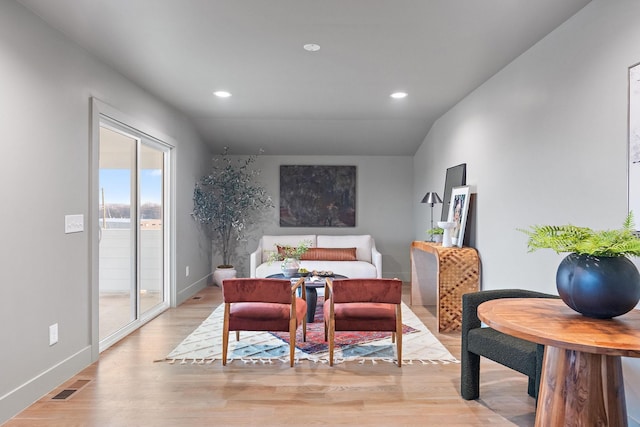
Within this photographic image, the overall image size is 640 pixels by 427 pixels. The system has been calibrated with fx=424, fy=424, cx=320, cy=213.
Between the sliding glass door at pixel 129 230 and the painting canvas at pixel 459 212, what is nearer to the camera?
the sliding glass door at pixel 129 230

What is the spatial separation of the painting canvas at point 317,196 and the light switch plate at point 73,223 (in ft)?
13.5

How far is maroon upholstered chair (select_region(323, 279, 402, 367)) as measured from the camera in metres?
3.22

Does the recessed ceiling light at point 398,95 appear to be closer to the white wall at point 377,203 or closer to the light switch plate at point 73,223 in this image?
the white wall at point 377,203

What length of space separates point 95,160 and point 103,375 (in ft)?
5.42

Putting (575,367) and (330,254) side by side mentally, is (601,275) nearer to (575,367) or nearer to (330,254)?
(575,367)

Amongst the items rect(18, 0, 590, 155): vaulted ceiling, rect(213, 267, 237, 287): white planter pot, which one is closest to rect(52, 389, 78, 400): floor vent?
rect(18, 0, 590, 155): vaulted ceiling

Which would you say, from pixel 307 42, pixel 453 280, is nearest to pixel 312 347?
pixel 453 280

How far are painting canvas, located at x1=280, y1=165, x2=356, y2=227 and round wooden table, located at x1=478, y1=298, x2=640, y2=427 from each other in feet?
17.7

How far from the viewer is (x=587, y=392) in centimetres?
165

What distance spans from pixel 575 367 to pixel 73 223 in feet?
10.5

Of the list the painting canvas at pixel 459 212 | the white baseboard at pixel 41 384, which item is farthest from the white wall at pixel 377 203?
the white baseboard at pixel 41 384

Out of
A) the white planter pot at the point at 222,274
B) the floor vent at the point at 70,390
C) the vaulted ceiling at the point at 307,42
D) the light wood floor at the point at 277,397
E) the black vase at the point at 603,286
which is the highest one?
the vaulted ceiling at the point at 307,42

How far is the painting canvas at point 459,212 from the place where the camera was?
4.40 m

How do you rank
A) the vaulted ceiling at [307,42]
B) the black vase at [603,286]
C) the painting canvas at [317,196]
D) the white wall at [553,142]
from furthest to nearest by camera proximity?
→ the painting canvas at [317,196] → the vaulted ceiling at [307,42] → the white wall at [553,142] → the black vase at [603,286]
